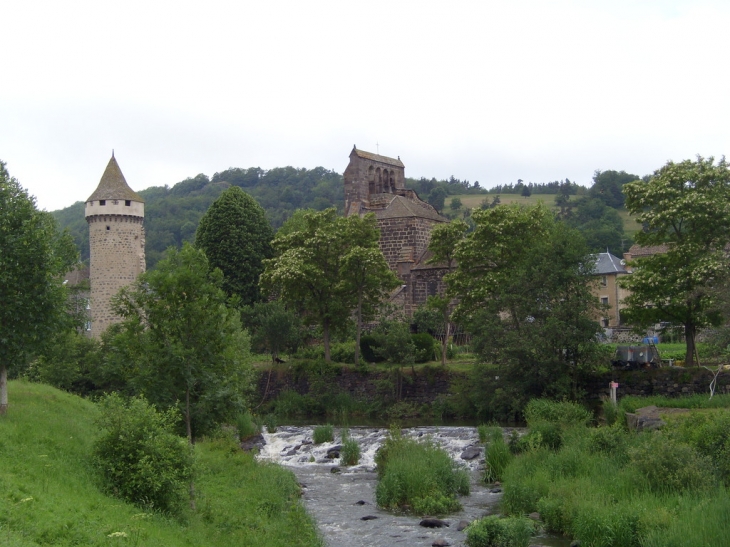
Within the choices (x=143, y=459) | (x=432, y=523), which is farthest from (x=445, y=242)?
(x=143, y=459)

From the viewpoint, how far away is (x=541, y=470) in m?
26.3

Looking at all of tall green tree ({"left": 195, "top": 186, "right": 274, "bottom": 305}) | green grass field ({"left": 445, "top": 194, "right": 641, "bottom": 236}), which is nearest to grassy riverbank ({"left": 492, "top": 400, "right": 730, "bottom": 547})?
tall green tree ({"left": 195, "top": 186, "right": 274, "bottom": 305})

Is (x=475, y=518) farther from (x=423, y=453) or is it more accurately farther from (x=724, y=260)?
(x=724, y=260)

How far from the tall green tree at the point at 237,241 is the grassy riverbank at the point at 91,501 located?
129 ft

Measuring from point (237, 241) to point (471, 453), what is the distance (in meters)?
39.6

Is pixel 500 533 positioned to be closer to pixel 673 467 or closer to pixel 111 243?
pixel 673 467

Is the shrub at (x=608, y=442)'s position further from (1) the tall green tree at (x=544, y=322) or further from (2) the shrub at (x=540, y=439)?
(1) the tall green tree at (x=544, y=322)

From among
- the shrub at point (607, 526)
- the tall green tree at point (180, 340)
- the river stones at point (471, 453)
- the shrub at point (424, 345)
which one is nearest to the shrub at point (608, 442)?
the shrub at point (607, 526)

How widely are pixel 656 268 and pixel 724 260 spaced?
147 inches

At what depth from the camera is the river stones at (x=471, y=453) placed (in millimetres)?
33375

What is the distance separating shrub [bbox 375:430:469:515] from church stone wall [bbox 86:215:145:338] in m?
39.3

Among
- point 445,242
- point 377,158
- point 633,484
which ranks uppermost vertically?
point 377,158

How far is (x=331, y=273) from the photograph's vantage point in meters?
57.2

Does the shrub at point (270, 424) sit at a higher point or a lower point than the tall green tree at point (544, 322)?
lower
